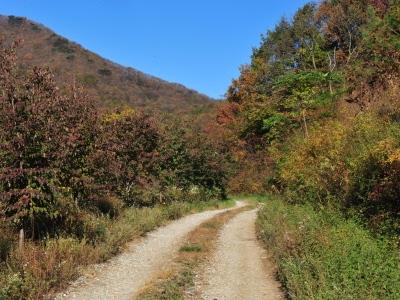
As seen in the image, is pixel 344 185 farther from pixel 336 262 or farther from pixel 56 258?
pixel 56 258

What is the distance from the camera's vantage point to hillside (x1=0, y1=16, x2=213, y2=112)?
301 feet

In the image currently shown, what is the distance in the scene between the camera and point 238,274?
12.2 m

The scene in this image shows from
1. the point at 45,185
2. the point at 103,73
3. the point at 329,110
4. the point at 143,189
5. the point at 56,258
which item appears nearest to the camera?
the point at 56,258

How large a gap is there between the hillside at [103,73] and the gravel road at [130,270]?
70.5 m

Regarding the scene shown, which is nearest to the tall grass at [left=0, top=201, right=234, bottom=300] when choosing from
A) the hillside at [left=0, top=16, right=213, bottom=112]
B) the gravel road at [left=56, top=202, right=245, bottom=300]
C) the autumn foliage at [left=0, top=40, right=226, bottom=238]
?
the gravel road at [left=56, top=202, right=245, bottom=300]

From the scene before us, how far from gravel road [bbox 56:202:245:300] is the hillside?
70486 mm

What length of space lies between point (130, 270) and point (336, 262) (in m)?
5.57

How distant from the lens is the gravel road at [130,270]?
10023mm

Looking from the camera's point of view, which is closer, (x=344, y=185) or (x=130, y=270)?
(x=130, y=270)

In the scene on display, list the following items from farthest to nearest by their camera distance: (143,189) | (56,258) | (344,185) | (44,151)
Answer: (143,189) < (344,185) < (44,151) < (56,258)

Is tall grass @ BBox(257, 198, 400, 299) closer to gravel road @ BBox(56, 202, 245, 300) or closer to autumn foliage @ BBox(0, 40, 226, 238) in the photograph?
gravel road @ BBox(56, 202, 245, 300)

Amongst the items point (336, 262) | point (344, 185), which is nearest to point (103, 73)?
point (344, 185)

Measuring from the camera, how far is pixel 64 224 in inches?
527

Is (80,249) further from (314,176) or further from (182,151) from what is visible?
(182,151)
